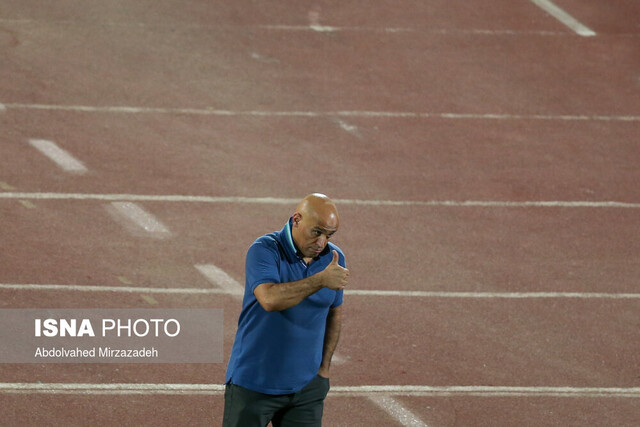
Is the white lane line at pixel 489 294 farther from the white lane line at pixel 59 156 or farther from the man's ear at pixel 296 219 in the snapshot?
the man's ear at pixel 296 219

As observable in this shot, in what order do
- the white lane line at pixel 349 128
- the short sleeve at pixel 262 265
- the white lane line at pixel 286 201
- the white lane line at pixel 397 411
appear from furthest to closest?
the white lane line at pixel 349 128, the white lane line at pixel 286 201, the white lane line at pixel 397 411, the short sleeve at pixel 262 265

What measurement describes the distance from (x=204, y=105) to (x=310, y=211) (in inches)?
334

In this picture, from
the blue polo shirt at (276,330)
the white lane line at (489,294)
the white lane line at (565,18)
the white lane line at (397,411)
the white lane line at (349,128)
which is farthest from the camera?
the white lane line at (565,18)

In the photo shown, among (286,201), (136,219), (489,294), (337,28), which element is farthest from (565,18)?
(136,219)

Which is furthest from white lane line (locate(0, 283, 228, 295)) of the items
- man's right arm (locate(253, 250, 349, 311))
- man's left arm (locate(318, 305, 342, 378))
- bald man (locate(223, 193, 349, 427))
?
man's right arm (locate(253, 250, 349, 311))

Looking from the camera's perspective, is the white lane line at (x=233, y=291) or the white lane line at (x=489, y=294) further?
the white lane line at (x=489, y=294)

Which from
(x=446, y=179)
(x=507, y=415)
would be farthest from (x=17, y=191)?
(x=507, y=415)

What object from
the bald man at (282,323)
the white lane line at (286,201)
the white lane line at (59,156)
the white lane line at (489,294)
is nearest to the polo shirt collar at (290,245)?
the bald man at (282,323)

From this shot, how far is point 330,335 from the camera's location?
633 cm

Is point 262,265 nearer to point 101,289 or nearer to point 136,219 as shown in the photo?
point 101,289

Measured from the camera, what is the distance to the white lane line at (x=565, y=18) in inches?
672

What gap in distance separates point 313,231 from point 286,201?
6.07 metres

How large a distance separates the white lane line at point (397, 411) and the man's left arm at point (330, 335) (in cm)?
213

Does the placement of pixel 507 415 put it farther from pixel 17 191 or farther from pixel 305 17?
pixel 305 17
